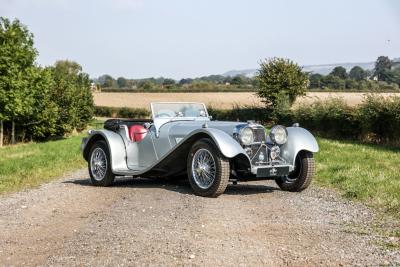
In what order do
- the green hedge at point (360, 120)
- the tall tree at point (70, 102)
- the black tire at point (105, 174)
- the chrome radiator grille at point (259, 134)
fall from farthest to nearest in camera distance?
the tall tree at point (70, 102) → the green hedge at point (360, 120) → the black tire at point (105, 174) → the chrome radiator grille at point (259, 134)

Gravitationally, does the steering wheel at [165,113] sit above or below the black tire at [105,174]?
above

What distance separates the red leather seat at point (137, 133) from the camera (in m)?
10.3

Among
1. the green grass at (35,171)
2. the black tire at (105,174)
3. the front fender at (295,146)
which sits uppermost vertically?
the front fender at (295,146)

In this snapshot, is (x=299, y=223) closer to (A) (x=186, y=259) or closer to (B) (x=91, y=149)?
(A) (x=186, y=259)

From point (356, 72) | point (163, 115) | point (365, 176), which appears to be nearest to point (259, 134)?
point (163, 115)

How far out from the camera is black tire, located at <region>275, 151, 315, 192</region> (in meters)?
9.28

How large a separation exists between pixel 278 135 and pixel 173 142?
1904 mm

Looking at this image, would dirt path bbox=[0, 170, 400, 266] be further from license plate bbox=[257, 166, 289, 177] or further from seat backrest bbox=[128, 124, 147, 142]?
seat backrest bbox=[128, 124, 147, 142]

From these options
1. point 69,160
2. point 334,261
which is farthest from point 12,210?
point 69,160

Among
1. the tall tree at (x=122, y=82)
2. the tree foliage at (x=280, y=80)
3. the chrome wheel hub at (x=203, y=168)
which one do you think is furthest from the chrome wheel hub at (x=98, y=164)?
the tall tree at (x=122, y=82)

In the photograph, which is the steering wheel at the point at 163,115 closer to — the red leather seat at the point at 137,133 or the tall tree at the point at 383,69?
the red leather seat at the point at 137,133

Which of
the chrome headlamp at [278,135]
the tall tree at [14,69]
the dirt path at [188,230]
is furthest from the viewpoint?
the tall tree at [14,69]

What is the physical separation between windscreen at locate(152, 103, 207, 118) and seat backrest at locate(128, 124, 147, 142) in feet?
1.16

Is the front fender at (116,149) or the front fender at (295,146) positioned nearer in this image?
the front fender at (295,146)
